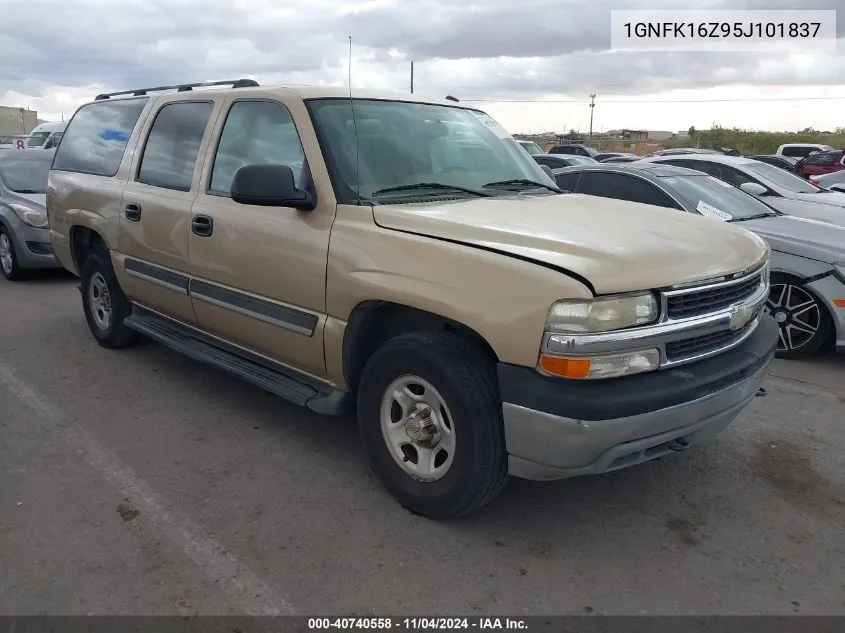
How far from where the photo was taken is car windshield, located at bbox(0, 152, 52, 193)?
9.11 meters

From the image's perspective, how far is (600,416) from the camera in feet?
8.59

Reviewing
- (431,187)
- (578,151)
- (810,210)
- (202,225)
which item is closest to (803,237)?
(810,210)

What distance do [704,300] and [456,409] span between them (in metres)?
1.12

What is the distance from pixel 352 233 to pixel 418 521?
137cm

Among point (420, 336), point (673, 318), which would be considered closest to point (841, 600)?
point (673, 318)

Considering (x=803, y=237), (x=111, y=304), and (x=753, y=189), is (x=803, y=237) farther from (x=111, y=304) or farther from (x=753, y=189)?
(x=111, y=304)

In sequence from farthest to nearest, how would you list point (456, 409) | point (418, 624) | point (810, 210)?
point (810, 210) → point (456, 409) → point (418, 624)

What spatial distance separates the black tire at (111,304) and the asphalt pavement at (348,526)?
38.9 inches

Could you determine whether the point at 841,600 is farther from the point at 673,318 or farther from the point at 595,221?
the point at 595,221

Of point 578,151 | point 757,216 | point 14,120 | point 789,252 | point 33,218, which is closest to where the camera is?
point 789,252

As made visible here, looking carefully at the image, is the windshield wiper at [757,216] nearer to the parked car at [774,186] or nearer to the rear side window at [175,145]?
the parked car at [774,186]

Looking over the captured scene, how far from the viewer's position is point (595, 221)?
3275 millimetres

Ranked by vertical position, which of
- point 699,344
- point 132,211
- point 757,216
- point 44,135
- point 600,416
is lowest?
point 600,416

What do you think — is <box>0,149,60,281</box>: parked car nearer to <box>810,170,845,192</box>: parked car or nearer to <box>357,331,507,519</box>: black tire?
<box>357,331,507,519</box>: black tire
